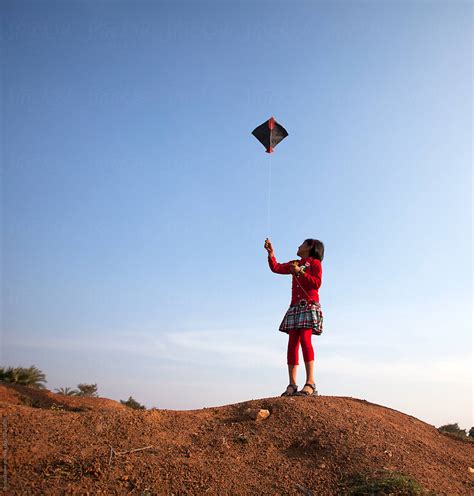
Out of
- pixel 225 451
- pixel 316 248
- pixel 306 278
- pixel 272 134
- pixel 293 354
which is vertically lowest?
pixel 225 451

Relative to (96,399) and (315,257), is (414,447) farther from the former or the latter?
(96,399)

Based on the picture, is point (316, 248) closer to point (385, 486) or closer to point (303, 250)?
point (303, 250)

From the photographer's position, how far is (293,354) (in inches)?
287

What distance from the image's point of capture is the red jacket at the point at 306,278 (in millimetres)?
7348

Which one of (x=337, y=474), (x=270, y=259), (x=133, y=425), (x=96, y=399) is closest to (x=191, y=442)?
(x=133, y=425)

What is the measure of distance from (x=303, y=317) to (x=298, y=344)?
0.46m

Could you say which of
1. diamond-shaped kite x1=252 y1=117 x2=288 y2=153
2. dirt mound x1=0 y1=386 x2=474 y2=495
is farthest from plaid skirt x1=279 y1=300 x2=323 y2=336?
diamond-shaped kite x1=252 y1=117 x2=288 y2=153

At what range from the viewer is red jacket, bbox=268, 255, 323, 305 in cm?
735

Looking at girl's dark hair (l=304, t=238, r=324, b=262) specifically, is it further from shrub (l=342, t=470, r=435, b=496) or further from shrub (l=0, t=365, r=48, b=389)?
shrub (l=0, t=365, r=48, b=389)

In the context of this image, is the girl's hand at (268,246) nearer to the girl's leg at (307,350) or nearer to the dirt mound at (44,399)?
the girl's leg at (307,350)

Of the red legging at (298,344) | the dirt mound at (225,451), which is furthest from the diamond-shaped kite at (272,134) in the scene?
the dirt mound at (225,451)

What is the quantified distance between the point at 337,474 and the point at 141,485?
6.64 feet

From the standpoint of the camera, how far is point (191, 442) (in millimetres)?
5504

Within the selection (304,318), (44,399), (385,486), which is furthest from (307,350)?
(44,399)
